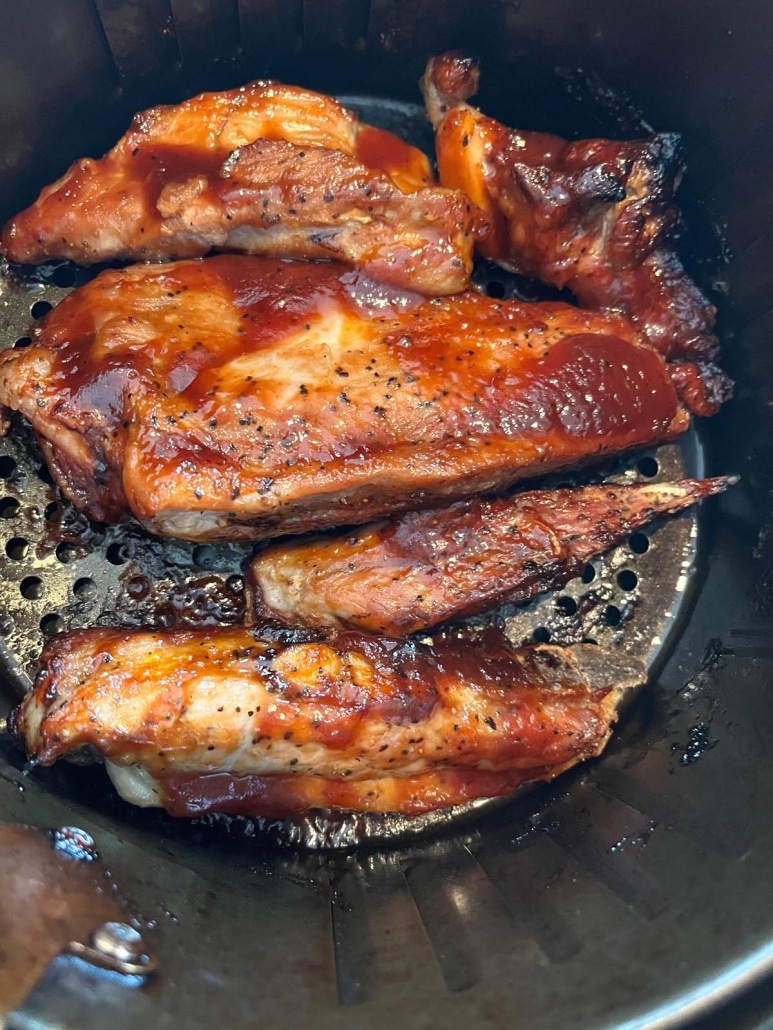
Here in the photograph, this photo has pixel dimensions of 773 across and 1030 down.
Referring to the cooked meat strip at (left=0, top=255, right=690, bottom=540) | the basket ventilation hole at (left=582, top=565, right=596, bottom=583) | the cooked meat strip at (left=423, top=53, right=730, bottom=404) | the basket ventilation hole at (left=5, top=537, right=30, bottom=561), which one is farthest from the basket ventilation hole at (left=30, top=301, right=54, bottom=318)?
the basket ventilation hole at (left=582, top=565, right=596, bottom=583)

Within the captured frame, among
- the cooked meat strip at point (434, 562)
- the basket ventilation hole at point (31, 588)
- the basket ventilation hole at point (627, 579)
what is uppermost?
the basket ventilation hole at point (31, 588)

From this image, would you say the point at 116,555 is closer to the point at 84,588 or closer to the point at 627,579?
the point at 84,588

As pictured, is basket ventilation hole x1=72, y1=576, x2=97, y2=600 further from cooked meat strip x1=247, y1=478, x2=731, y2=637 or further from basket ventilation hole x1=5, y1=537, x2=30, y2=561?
cooked meat strip x1=247, y1=478, x2=731, y2=637

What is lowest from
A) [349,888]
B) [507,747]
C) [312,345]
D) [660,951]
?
[349,888]

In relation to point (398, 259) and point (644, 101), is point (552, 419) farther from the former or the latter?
point (644, 101)

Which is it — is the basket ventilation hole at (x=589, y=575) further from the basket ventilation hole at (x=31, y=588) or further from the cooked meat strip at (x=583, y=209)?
the basket ventilation hole at (x=31, y=588)

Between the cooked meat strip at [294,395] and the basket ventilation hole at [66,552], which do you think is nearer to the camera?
the cooked meat strip at [294,395]

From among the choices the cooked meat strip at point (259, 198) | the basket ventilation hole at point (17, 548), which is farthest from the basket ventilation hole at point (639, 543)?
the basket ventilation hole at point (17, 548)

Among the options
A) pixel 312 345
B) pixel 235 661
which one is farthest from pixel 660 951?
pixel 312 345
